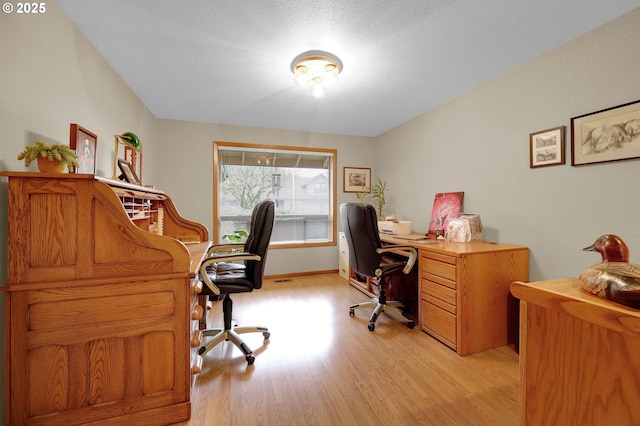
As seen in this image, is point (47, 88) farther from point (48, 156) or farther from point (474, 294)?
point (474, 294)

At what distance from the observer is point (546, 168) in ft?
6.72

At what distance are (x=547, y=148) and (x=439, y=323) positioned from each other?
5.39 ft

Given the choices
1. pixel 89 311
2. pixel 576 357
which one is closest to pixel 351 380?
pixel 576 357

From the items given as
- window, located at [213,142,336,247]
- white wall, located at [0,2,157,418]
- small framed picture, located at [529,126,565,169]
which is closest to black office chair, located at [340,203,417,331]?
small framed picture, located at [529,126,565,169]

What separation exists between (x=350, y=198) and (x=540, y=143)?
258cm

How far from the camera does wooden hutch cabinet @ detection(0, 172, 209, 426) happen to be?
1144 millimetres

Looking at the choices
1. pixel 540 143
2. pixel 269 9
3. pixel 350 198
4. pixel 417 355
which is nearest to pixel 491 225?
pixel 540 143

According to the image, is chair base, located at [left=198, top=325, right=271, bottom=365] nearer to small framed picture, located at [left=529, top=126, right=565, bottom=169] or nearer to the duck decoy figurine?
the duck decoy figurine

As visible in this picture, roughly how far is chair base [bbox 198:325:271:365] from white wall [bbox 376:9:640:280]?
2.33 meters

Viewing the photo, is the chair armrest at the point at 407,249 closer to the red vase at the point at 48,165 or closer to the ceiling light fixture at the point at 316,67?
the ceiling light fixture at the point at 316,67

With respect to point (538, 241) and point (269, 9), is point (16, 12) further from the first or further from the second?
point (538, 241)

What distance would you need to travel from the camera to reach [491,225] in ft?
8.16

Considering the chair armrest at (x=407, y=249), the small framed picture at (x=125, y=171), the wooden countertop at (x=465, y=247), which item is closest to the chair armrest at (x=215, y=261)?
the small framed picture at (x=125, y=171)

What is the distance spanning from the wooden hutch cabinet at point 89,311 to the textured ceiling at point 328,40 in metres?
1.22
